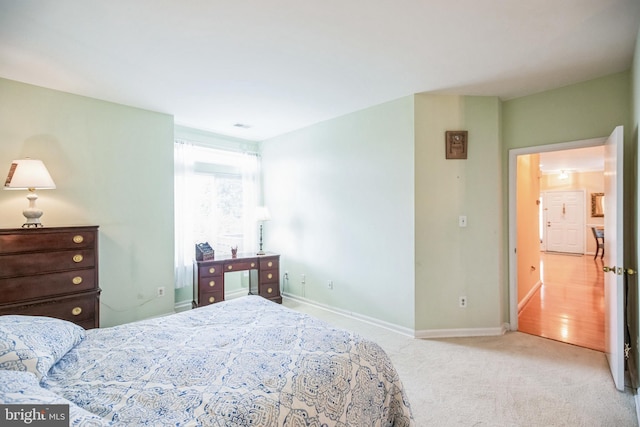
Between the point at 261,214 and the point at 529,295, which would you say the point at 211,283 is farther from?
the point at 529,295

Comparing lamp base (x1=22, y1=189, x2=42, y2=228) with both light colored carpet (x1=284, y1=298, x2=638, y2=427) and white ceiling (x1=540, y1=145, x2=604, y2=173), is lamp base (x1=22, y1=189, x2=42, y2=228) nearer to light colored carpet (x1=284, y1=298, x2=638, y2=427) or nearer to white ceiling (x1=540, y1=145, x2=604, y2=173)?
light colored carpet (x1=284, y1=298, x2=638, y2=427)

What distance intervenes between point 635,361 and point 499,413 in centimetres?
127

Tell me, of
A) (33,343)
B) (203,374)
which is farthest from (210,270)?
(203,374)

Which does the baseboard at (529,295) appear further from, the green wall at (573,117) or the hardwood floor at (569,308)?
the green wall at (573,117)

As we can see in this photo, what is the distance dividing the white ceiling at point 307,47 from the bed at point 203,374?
187 centimetres

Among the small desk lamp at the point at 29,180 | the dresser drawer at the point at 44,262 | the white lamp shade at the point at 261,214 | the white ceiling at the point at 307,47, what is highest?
the white ceiling at the point at 307,47

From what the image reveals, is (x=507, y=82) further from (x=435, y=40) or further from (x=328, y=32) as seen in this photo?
(x=328, y=32)

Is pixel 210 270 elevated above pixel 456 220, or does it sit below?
below

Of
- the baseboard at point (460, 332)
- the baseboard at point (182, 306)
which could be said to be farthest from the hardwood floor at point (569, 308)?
the baseboard at point (182, 306)

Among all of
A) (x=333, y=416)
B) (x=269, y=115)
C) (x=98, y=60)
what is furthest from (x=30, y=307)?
(x=269, y=115)

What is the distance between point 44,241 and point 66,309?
2.02 feet

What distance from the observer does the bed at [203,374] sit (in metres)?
1.08

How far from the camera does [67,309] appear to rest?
8.36ft

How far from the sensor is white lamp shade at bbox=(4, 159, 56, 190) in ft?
8.04
